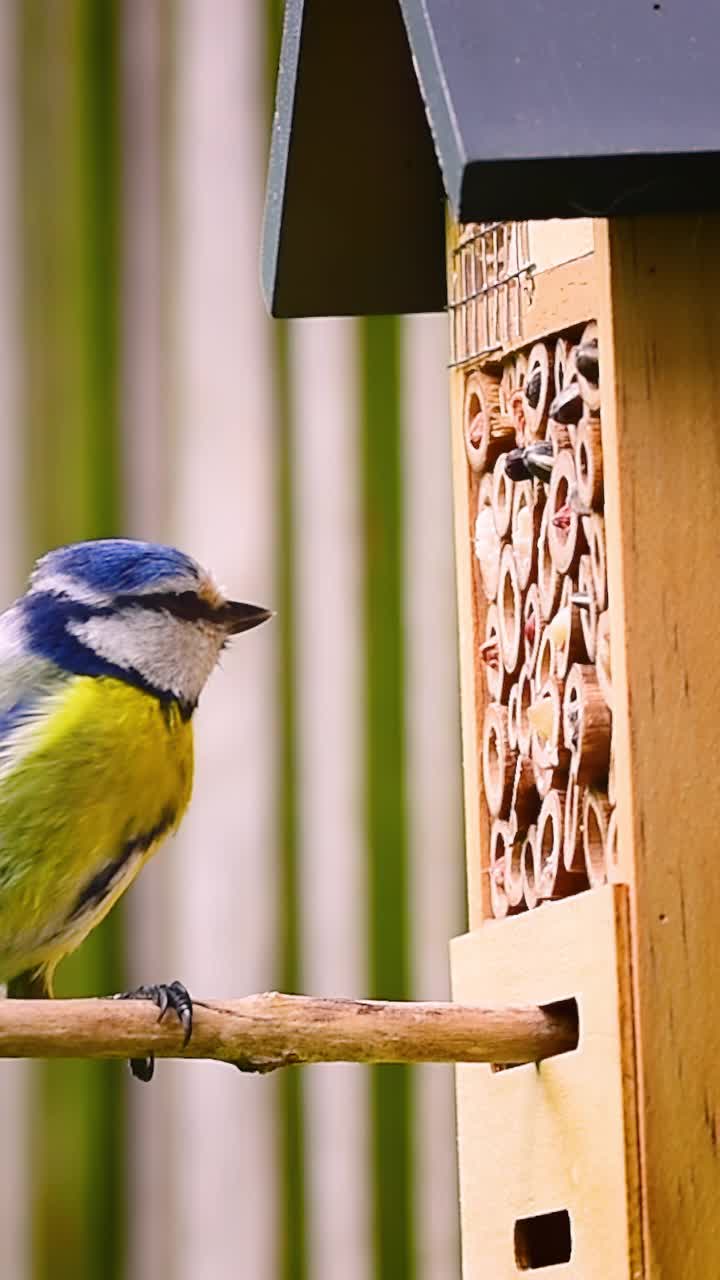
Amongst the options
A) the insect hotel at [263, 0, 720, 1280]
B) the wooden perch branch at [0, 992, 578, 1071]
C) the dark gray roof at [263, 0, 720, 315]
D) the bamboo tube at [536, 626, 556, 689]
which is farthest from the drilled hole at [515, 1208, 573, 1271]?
the dark gray roof at [263, 0, 720, 315]

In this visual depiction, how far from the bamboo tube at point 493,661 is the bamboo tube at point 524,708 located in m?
0.03

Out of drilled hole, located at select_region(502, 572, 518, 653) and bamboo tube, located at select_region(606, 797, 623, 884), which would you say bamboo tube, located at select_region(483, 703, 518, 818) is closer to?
drilled hole, located at select_region(502, 572, 518, 653)

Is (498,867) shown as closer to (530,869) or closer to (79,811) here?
(530,869)

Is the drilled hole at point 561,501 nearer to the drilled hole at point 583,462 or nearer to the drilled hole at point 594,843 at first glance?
the drilled hole at point 583,462

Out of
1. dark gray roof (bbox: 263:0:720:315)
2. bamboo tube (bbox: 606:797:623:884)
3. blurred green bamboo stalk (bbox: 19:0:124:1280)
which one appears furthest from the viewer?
blurred green bamboo stalk (bbox: 19:0:124:1280)

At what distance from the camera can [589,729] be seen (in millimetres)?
1257

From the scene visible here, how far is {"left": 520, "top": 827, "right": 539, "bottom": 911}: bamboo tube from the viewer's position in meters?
1.36

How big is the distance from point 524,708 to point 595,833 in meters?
0.14

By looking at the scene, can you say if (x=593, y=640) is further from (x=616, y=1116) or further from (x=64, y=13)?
(x=64, y=13)

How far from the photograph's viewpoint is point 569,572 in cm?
133

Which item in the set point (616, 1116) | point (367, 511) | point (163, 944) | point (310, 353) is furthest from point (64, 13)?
point (616, 1116)

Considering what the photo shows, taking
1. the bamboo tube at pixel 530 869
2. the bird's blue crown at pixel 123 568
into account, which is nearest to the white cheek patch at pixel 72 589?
the bird's blue crown at pixel 123 568

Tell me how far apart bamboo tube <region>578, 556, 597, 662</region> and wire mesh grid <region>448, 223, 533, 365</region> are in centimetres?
16

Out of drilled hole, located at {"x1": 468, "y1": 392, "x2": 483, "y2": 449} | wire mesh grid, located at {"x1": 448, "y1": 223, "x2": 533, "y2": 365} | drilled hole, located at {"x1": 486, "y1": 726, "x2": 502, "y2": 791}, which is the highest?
wire mesh grid, located at {"x1": 448, "y1": 223, "x2": 533, "y2": 365}
